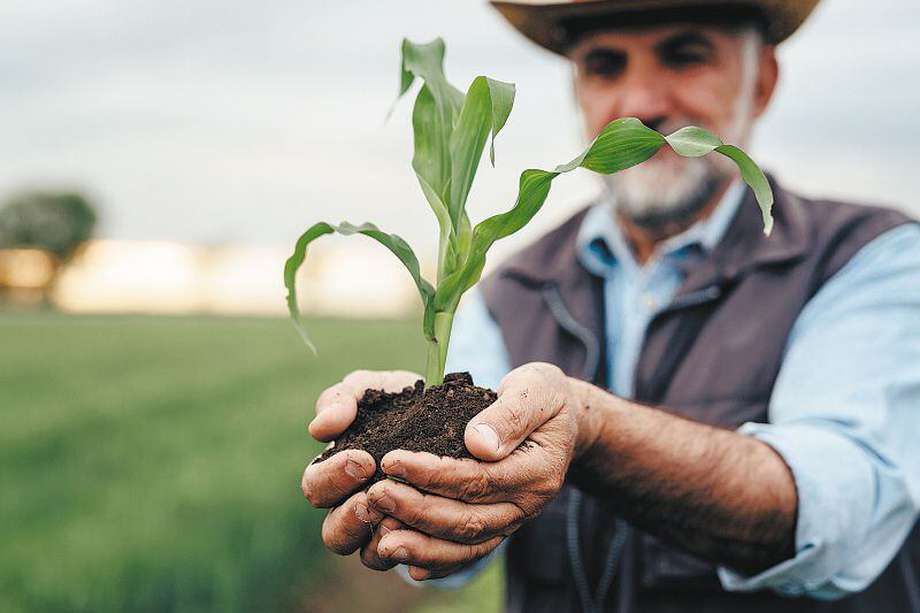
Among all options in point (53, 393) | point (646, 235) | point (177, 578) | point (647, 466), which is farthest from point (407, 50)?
Answer: point (53, 393)

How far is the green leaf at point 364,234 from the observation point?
1.55 meters

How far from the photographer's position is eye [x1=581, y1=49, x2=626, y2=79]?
2676 mm

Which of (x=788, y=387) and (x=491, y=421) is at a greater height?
(x=491, y=421)

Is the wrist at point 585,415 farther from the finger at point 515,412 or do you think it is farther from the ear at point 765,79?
the ear at point 765,79

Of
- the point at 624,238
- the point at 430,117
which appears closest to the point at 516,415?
the point at 430,117

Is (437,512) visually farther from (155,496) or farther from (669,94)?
(155,496)

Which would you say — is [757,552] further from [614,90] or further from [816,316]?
[614,90]

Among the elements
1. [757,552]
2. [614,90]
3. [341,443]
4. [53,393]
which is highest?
[614,90]

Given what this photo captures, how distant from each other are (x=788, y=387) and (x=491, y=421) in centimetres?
104

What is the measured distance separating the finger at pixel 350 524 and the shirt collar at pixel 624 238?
142cm

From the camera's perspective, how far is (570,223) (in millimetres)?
2996

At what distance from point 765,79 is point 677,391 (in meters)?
1.08

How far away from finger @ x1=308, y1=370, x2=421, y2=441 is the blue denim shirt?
2.46 ft

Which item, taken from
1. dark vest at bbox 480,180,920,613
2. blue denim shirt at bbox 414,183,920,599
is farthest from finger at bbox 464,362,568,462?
dark vest at bbox 480,180,920,613
